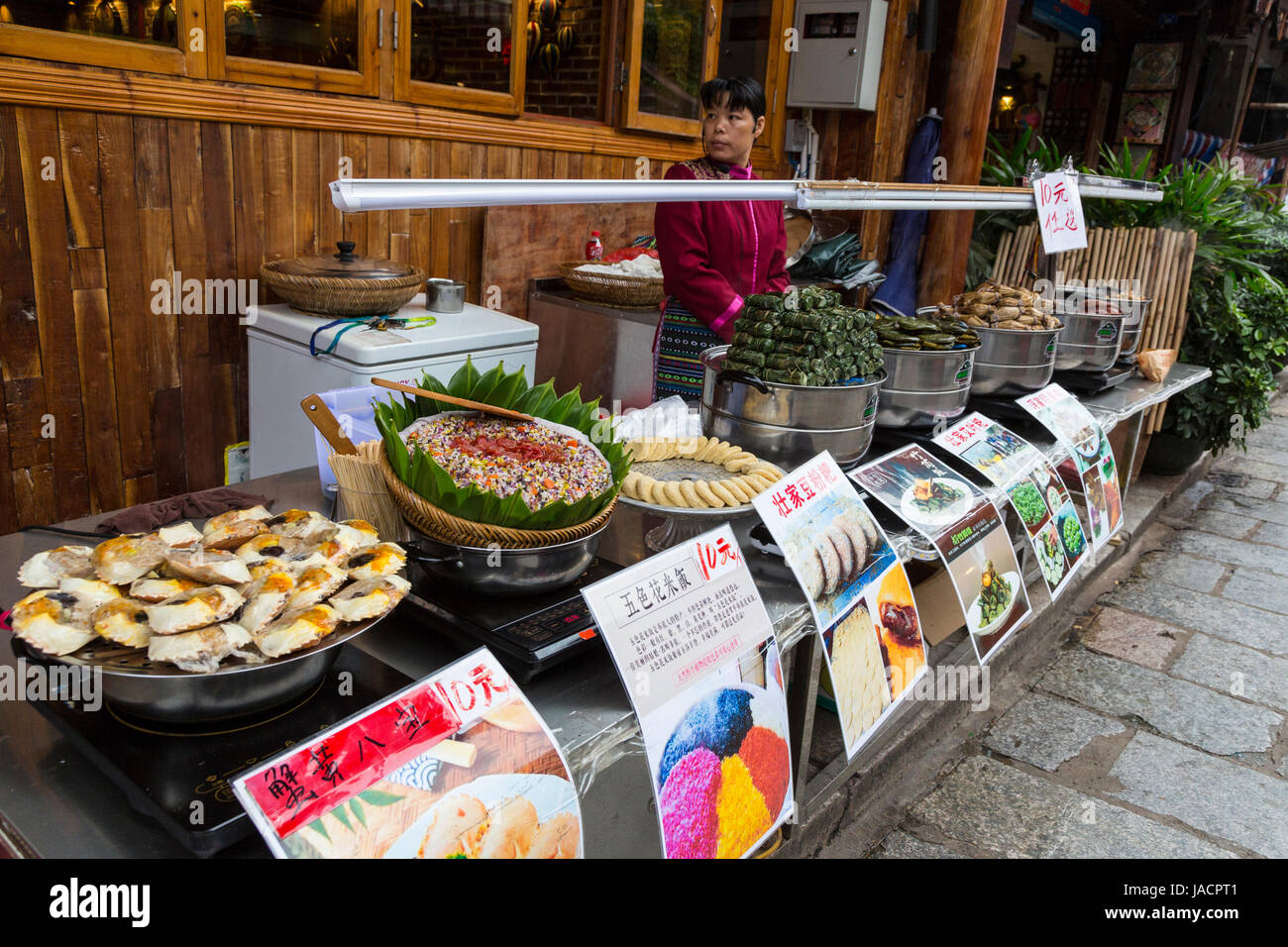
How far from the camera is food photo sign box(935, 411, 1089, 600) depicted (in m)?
2.25

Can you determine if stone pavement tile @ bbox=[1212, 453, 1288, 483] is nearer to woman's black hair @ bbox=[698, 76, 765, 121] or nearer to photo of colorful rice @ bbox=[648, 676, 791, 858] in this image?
woman's black hair @ bbox=[698, 76, 765, 121]

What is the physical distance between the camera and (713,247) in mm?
3615

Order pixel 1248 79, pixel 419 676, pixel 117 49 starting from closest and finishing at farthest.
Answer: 1. pixel 419 676
2. pixel 117 49
3. pixel 1248 79

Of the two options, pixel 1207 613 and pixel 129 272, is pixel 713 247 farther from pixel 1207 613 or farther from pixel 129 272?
pixel 1207 613

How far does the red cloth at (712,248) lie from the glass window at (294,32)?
1.58 m

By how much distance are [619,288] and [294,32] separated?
5.89 feet

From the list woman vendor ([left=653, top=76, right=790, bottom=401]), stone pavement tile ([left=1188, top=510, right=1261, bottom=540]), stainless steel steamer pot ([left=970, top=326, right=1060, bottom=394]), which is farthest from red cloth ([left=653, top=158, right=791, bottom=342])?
stone pavement tile ([left=1188, top=510, right=1261, bottom=540])

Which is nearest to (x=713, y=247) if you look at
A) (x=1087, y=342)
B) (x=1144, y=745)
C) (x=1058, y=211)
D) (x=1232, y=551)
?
(x=1058, y=211)

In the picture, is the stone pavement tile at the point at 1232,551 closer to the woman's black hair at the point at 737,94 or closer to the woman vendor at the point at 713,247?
the woman vendor at the point at 713,247

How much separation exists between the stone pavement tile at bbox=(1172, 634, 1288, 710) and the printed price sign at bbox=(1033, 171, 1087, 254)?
1.90 m

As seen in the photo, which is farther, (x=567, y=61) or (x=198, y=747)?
(x=567, y=61)

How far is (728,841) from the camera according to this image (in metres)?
1.36
